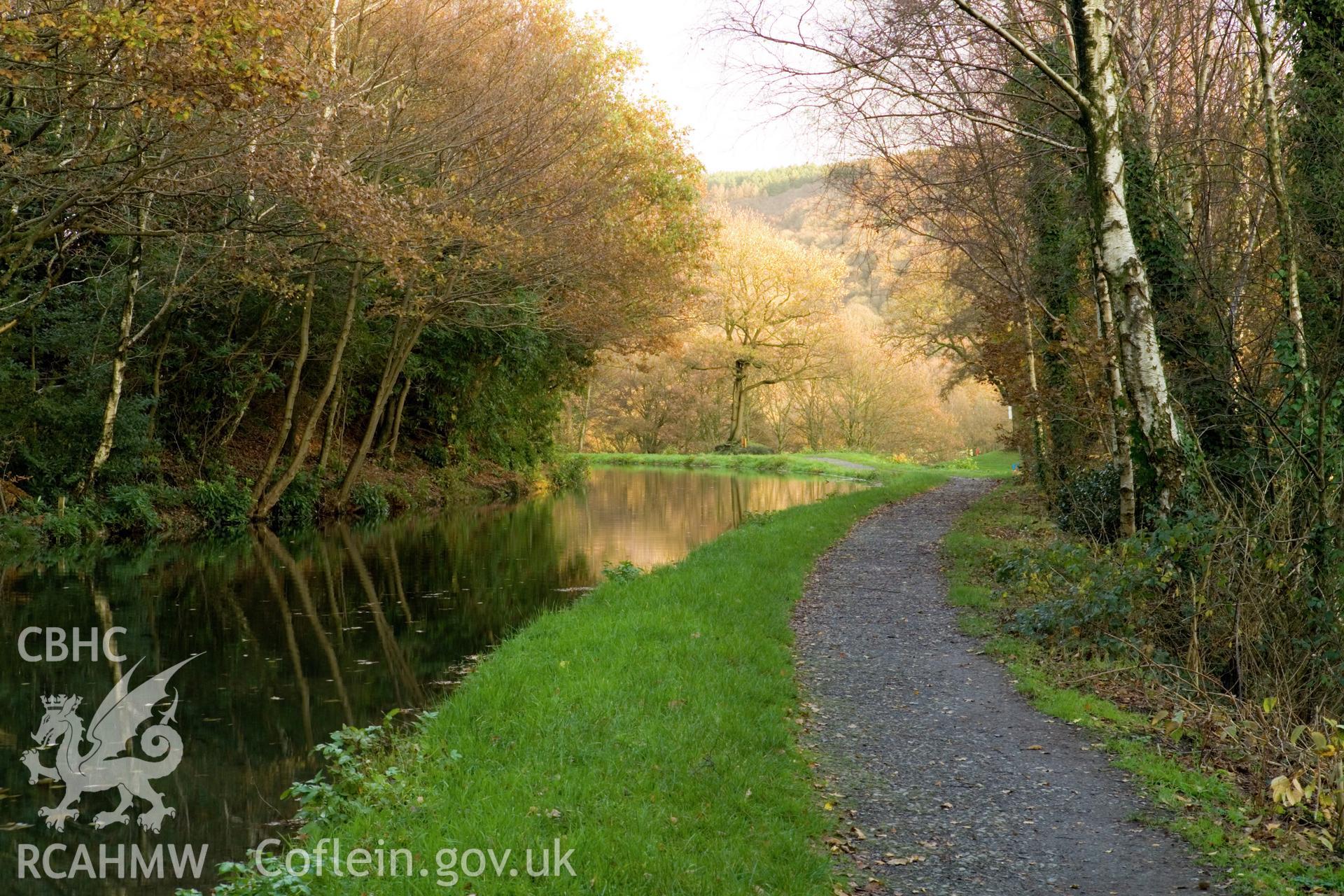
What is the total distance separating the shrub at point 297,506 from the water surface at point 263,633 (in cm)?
80

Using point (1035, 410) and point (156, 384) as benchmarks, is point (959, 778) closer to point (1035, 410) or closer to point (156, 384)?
point (1035, 410)

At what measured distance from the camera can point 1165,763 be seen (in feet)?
19.0

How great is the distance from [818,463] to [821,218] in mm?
29290

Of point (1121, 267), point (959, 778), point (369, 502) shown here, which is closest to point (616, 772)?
point (959, 778)

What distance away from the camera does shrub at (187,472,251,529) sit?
1864 cm

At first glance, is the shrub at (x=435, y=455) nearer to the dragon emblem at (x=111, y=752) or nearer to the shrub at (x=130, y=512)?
the shrub at (x=130, y=512)

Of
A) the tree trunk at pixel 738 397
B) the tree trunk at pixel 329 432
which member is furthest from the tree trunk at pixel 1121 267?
the tree trunk at pixel 738 397

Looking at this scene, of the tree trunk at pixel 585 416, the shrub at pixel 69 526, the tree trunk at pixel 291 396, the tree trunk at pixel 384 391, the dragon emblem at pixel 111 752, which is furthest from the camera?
the tree trunk at pixel 585 416

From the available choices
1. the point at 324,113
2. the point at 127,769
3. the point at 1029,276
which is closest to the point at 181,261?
the point at 324,113

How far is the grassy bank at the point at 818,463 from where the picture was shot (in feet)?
136

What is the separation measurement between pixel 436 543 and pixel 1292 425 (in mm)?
13937

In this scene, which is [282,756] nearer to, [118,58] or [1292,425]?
[118,58]

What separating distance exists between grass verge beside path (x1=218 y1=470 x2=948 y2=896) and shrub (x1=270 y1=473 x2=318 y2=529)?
12.1 m

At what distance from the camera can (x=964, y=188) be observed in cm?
1492
